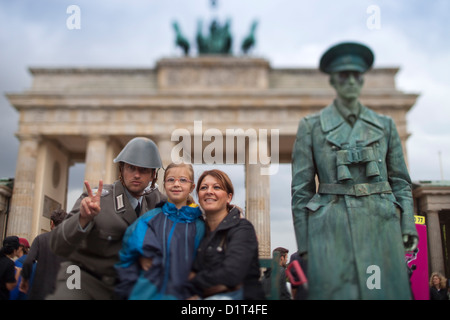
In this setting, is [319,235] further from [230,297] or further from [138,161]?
[138,161]

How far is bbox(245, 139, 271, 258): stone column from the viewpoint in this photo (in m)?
24.9

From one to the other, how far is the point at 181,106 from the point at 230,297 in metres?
24.4

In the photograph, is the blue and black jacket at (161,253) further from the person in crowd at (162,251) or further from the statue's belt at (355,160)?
the statue's belt at (355,160)

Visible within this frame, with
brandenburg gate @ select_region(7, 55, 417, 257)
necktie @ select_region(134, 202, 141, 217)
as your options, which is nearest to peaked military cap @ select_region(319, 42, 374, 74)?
necktie @ select_region(134, 202, 141, 217)

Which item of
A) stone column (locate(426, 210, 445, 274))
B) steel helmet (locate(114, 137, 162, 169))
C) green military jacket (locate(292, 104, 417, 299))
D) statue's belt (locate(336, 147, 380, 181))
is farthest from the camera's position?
stone column (locate(426, 210, 445, 274))

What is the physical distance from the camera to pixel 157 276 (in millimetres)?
3453

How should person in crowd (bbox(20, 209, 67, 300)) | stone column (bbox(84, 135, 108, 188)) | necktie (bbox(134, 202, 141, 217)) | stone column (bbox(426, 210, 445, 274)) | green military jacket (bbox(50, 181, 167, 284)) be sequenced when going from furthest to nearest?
stone column (bbox(84, 135, 108, 188)) < stone column (bbox(426, 210, 445, 274)) < person in crowd (bbox(20, 209, 67, 300)) < necktie (bbox(134, 202, 141, 217)) < green military jacket (bbox(50, 181, 167, 284))

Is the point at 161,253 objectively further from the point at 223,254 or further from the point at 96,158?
the point at 96,158

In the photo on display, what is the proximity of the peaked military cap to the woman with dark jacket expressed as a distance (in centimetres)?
139

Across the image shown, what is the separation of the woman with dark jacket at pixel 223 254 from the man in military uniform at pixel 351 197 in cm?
49

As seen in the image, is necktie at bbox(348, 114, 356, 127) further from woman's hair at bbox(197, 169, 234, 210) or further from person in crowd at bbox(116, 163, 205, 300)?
person in crowd at bbox(116, 163, 205, 300)

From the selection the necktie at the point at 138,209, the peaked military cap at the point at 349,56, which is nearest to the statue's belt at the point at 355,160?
the peaked military cap at the point at 349,56

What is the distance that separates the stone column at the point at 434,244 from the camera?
21469mm
